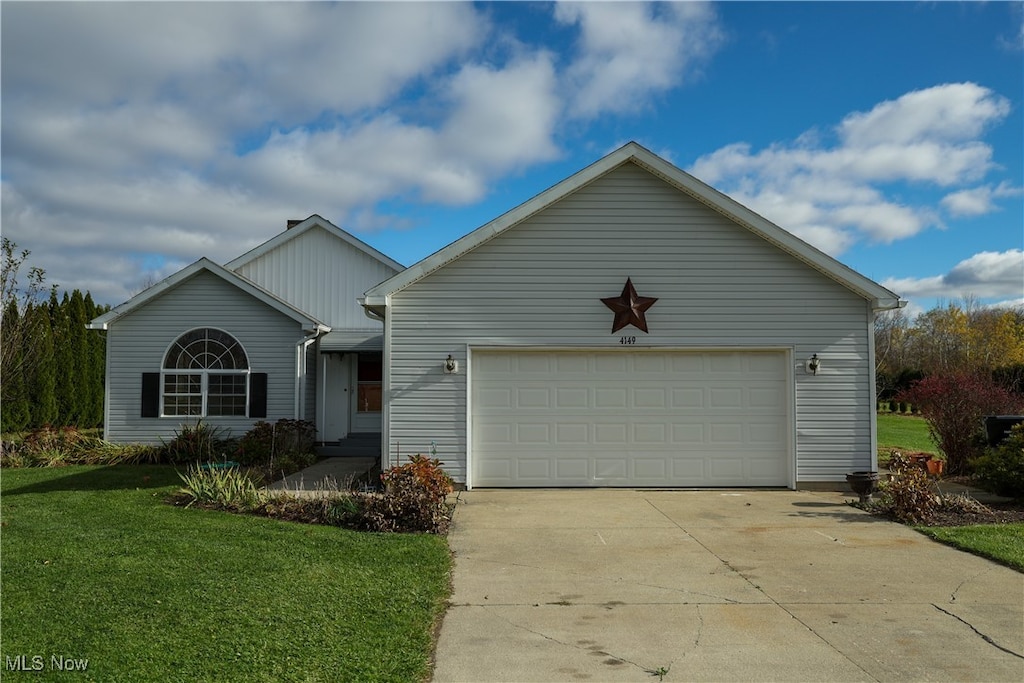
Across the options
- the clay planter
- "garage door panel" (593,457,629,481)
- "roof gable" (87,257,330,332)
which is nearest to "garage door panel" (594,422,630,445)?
"garage door panel" (593,457,629,481)

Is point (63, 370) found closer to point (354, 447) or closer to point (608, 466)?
point (354, 447)

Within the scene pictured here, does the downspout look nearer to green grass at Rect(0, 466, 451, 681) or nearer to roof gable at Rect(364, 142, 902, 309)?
roof gable at Rect(364, 142, 902, 309)

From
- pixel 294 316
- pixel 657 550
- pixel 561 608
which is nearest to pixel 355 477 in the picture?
pixel 294 316

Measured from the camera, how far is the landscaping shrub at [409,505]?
30.2 ft

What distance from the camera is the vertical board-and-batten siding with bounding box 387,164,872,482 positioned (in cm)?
1245

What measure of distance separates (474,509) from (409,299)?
369 cm

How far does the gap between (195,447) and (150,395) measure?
2.01 metres

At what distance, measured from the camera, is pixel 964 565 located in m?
7.68

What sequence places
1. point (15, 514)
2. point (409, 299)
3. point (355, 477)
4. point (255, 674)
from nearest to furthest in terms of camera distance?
point (255, 674), point (15, 514), point (409, 299), point (355, 477)

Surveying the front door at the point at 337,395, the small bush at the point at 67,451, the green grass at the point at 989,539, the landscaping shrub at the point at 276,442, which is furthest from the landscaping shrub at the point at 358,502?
the front door at the point at 337,395

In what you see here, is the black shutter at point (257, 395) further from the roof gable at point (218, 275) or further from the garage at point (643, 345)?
the garage at point (643, 345)

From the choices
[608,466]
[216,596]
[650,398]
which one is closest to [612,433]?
[608,466]

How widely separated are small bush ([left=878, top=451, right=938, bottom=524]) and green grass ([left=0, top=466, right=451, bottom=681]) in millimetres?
6088

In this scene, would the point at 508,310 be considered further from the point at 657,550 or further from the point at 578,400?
the point at 657,550
